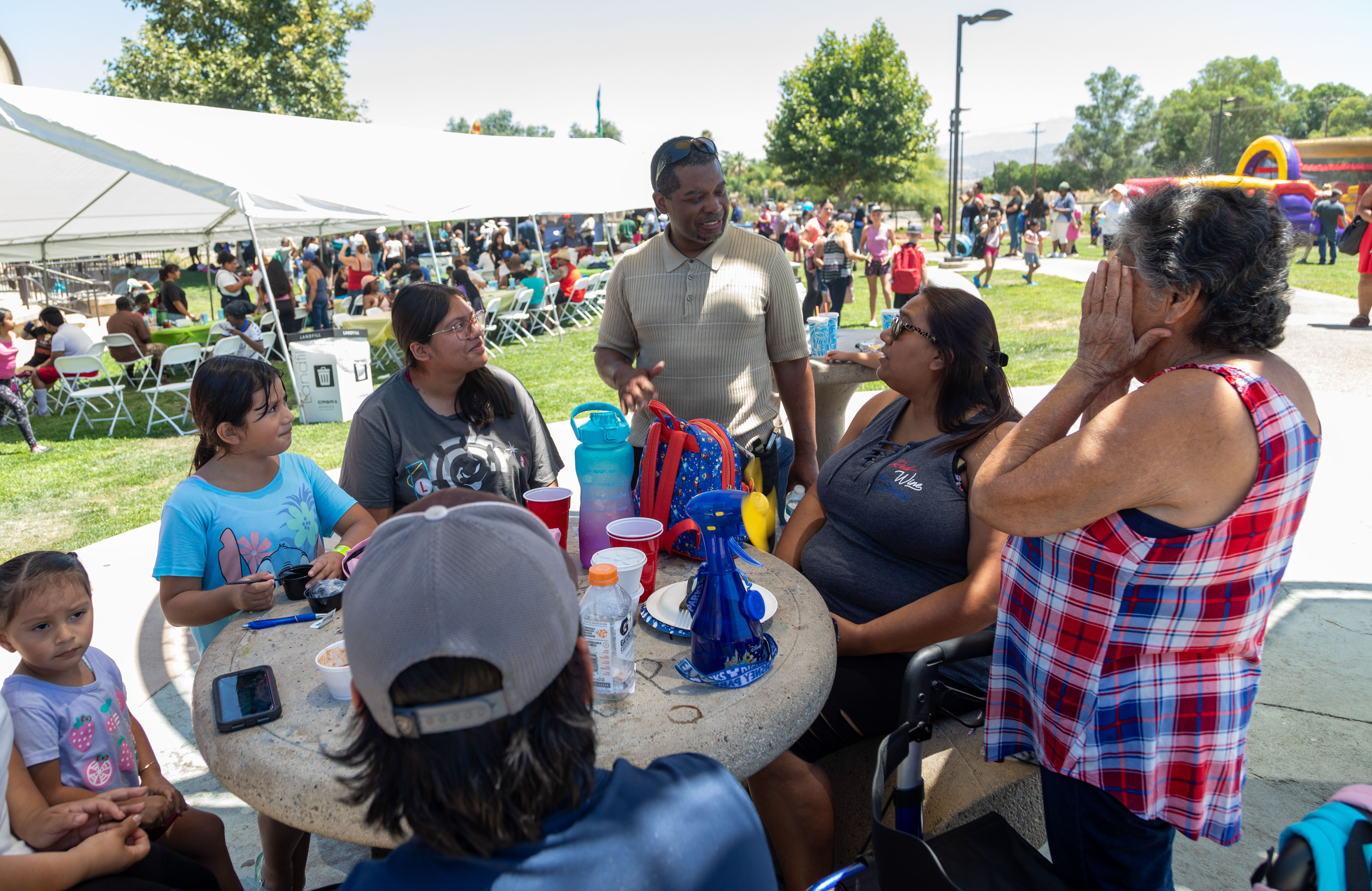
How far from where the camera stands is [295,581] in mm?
2225

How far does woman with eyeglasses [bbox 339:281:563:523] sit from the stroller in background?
147 cm

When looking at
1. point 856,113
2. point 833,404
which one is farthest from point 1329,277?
point 856,113

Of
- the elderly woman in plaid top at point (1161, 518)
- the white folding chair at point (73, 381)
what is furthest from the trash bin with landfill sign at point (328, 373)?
the elderly woman in plaid top at point (1161, 518)

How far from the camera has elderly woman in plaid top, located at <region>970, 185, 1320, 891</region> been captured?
1.40 m

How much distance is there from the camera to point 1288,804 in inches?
99.7

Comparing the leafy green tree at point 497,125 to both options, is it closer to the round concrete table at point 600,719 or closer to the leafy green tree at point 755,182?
the leafy green tree at point 755,182

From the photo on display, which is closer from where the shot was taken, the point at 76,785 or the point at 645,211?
the point at 76,785

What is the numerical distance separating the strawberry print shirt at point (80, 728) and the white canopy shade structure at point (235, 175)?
Answer: 287 inches

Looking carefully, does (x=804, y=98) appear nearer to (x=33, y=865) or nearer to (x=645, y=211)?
(x=645, y=211)

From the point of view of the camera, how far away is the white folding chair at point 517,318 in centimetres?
1335

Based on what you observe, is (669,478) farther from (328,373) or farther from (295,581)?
(328,373)

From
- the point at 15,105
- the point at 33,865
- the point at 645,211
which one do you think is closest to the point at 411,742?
the point at 33,865

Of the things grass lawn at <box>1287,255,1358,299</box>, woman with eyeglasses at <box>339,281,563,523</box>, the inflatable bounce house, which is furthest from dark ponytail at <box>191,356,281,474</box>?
grass lawn at <box>1287,255,1358,299</box>

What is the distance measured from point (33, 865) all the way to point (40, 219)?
45.3 feet
